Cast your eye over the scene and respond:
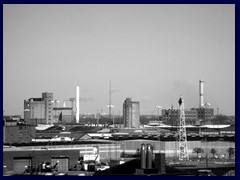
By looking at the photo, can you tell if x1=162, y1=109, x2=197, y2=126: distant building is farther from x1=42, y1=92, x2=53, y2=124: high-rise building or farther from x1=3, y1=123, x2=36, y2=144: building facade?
x1=3, y1=123, x2=36, y2=144: building facade

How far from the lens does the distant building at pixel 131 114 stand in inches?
1264

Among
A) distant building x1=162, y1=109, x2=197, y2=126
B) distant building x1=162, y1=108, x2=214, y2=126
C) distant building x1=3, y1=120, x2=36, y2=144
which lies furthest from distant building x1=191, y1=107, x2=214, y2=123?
distant building x1=3, y1=120, x2=36, y2=144

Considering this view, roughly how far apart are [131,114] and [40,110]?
6.63 m

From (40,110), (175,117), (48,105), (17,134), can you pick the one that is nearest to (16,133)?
(17,134)

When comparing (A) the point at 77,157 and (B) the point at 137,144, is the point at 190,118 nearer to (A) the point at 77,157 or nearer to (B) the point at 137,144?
(B) the point at 137,144

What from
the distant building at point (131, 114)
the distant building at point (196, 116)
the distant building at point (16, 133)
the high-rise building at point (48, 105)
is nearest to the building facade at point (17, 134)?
the distant building at point (16, 133)

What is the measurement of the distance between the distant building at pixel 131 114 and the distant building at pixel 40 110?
18.1ft

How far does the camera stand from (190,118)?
36812 mm

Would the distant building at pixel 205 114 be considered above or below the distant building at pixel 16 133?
above

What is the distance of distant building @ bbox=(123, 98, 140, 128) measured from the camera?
105 feet

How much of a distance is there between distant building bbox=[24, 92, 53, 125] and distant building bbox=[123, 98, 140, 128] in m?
5.53

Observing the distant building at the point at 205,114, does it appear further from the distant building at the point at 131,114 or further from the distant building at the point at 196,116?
the distant building at the point at 131,114
